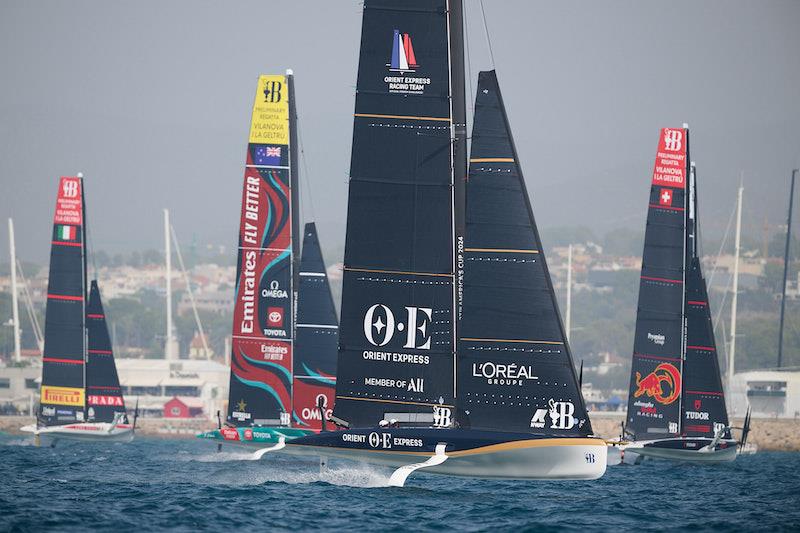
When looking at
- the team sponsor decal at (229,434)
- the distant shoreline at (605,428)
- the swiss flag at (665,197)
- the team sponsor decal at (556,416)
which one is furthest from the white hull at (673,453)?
the distant shoreline at (605,428)

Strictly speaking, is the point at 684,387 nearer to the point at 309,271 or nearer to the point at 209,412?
the point at 309,271

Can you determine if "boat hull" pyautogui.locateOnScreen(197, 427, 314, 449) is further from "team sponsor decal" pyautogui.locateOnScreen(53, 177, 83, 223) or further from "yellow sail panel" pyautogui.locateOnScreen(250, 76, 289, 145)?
"team sponsor decal" pyautogui.locateOnScreen(53, 177, 83, 223)

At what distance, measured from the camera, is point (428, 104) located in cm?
2789

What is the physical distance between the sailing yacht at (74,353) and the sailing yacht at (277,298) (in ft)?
39.4

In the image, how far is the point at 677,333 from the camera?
145 ft

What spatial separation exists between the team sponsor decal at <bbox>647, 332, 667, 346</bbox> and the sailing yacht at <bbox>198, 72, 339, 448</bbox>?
1036 cm

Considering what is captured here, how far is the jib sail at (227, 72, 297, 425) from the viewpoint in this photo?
4262 cm

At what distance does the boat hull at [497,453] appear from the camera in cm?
2573

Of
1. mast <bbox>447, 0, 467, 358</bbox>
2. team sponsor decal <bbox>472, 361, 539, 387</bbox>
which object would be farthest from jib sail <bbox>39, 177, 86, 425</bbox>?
team sponsor decal <bbox>472, 361, 539, 387</bbox>

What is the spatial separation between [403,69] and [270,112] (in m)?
16.4

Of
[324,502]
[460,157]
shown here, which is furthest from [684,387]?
[324,502]

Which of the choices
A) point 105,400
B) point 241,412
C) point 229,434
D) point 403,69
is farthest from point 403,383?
point 105,400

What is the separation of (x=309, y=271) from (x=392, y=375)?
1491 cm

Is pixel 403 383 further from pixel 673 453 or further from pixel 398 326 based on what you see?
pixel 673 453
